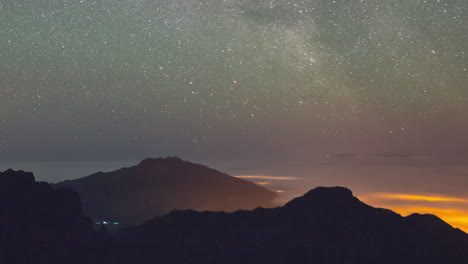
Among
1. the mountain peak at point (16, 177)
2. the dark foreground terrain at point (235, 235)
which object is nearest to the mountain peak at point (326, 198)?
the dark foreground terrain at point (235, 235)

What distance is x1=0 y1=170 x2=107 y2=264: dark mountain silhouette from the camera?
2261 inches

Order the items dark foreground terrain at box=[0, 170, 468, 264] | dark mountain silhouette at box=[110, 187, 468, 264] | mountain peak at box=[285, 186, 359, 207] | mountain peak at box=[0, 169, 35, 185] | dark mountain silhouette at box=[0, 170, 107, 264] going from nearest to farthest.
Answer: dark mountain silhouette at box=[0, 170, 107, 264] < dark foreground terrain at box=[0, 170, 468, 264] < mountain peak at box=[0, 169, 35, 185] < dark mountain silhouette at box=[110, 187, 468, 264] < mountain peak at box=[285, 186, 359, 207]

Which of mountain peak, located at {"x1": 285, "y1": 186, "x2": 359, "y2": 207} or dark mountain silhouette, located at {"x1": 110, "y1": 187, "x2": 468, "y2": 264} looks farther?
mountain peak, located at {"x1": 285, "y1": 186, "x2": 359, "y2": 207}

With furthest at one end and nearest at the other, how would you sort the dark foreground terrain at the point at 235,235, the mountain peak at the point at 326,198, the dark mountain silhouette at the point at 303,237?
the mountain peak at the point at 326,198 < the dark mountain silhouette at the point at 303,237 < the dark foreground terrain at the point at 235,235

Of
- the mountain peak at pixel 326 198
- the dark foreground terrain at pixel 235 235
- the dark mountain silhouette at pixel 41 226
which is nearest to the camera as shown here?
the dark mountain silhouette at pixel 41 226

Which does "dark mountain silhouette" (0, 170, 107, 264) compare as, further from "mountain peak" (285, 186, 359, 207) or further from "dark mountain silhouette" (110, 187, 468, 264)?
"mountain peak" (285, 186, 359, 207)

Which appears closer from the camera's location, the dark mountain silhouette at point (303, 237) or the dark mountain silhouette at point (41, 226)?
the dark mountain silhouette at point (41, 226)

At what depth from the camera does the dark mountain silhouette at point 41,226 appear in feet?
188

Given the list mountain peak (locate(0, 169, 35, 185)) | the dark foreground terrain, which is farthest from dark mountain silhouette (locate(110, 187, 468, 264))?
mountain peak (locate(0, 169, 35, 185))

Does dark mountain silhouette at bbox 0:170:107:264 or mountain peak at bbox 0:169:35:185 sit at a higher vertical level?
mountain peak at bbox 0:169:35:185

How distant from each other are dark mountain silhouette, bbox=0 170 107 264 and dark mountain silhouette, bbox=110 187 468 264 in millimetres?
4989

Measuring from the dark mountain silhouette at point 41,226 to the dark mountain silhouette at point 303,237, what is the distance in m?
4.99

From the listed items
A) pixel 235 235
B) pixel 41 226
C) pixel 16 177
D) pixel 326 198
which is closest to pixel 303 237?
pixel 326 198

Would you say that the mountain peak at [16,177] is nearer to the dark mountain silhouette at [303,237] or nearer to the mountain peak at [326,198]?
the dark mountain silhouette at [303,237]
